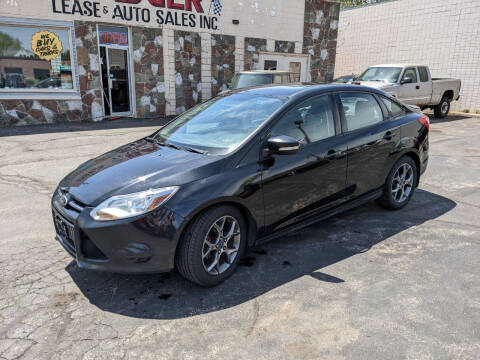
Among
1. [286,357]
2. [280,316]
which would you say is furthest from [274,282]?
[286,357]

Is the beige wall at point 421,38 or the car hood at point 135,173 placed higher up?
the beige wall at point 421,38

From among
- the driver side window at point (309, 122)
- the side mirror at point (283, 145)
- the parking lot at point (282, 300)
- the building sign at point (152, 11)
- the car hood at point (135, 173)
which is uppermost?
the building sign at point (152, 11)

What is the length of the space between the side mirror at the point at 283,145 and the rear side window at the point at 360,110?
1163 millimetres

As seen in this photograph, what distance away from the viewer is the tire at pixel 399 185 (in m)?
4.89

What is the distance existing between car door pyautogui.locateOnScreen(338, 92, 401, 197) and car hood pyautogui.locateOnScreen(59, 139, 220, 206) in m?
1.71

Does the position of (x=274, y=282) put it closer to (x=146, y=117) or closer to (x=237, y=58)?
(x=146, y=117)

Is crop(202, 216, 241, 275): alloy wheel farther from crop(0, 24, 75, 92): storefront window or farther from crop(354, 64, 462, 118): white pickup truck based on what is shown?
crop(0, 24, 75, 92): storefront window

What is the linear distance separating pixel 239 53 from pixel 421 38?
9.48 m

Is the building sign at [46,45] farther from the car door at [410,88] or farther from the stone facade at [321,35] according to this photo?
the car door at [410,88]

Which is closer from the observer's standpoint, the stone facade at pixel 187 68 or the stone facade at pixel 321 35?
the stone facade at pixel 187 68

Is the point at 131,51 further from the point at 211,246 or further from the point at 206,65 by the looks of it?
the point at 211,246

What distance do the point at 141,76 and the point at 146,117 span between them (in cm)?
143

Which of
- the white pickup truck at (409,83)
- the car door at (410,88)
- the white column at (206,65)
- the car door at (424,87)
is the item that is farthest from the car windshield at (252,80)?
the car door at (424,87)

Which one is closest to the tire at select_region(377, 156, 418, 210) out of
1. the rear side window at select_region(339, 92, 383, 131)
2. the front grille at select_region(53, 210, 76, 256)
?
the rear side window at select_region(339, 92, 383, 131)
